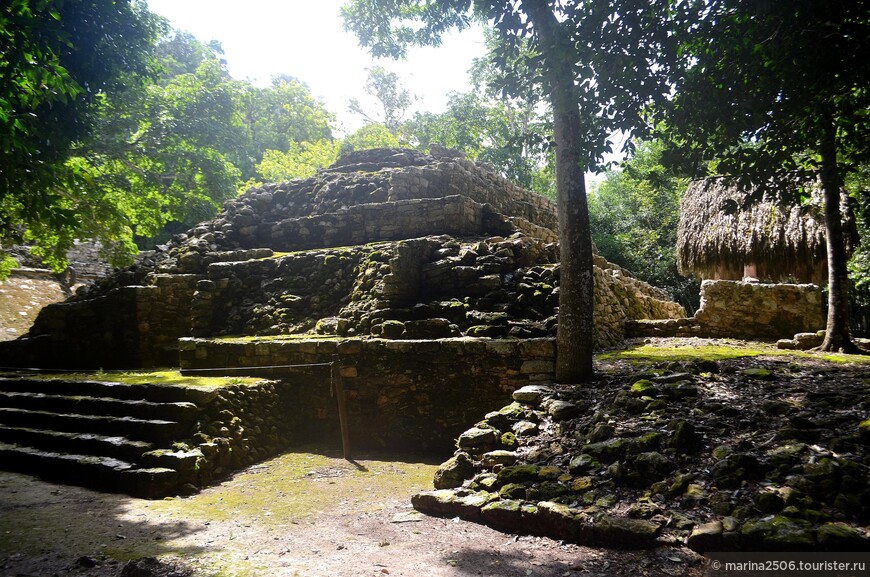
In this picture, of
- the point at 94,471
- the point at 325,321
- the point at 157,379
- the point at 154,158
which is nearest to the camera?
the point at 94,471

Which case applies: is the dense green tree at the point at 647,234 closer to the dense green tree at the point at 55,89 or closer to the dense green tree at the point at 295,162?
the dense green tree at the point at 295,162

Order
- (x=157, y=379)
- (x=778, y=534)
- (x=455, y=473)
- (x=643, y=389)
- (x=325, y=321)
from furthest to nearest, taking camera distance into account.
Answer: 1. (x=325, y=321)
2. (x=157, y=379)
3. (x=643, y=389)
4. (x=455, y=473)
5. (x=778, y=534)

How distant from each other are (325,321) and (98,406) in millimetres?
3524

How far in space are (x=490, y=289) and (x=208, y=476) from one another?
4.69m

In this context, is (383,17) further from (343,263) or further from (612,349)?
(612,349)

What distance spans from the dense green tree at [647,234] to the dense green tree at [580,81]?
13.9 metres

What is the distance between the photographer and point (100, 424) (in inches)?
263

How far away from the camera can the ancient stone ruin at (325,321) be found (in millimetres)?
6707

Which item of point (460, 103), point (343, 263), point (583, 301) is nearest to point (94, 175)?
point (343, 263)

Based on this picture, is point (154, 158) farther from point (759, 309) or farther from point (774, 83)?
point (759, 309)

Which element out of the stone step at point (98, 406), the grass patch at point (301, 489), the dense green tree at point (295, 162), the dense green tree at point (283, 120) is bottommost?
the grass patch at point (301, 489)

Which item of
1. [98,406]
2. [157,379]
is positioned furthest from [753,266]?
[98,406]

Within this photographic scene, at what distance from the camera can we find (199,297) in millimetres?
10055

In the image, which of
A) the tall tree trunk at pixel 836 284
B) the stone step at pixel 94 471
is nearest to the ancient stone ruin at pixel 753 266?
the tall tree trunk at pixel 836 284
